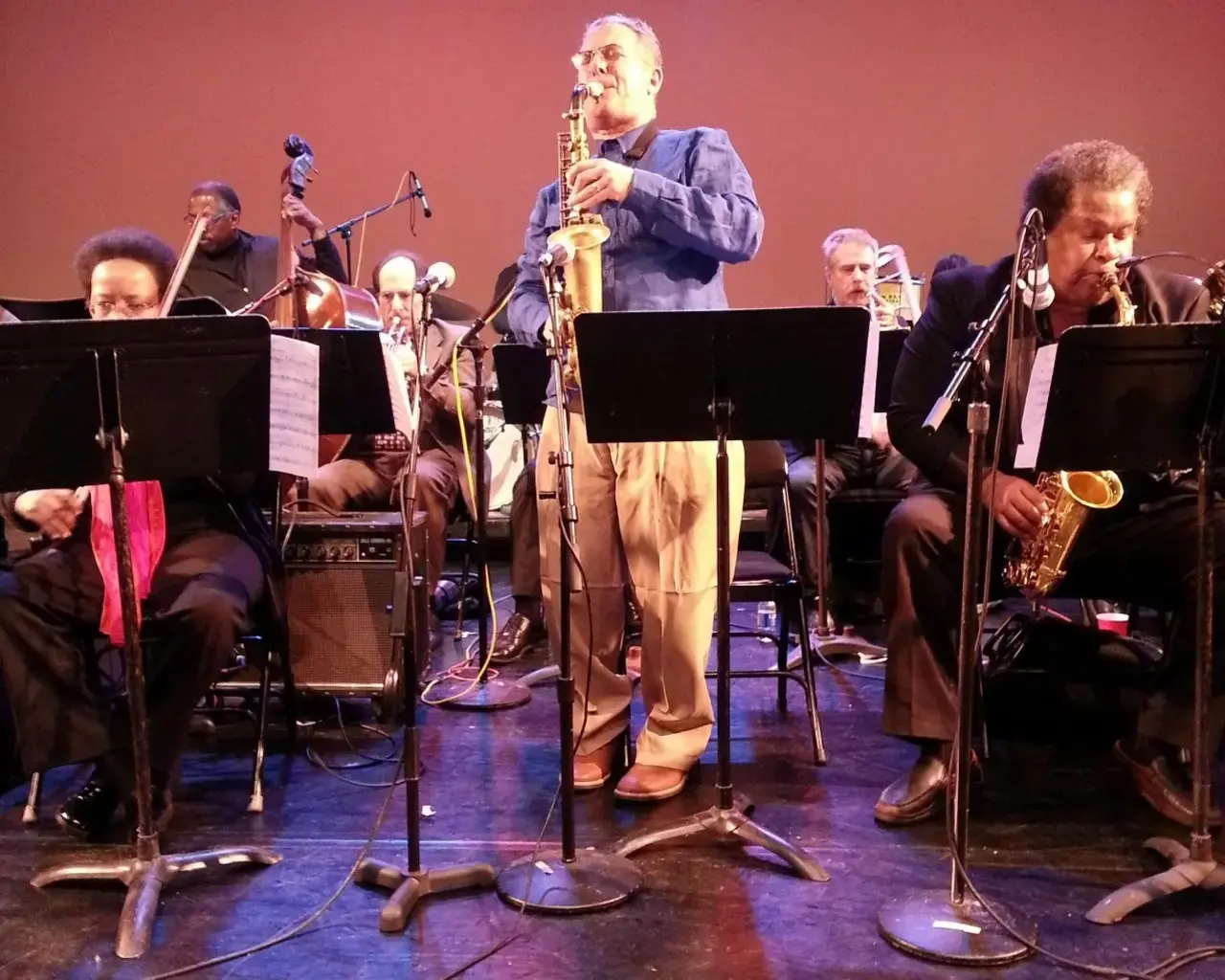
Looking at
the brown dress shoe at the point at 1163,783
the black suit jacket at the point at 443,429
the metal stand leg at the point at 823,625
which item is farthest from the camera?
the black suit jacket at the point at 443,429

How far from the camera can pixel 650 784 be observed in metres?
2.95

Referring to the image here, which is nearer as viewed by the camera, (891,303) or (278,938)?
(278,938)

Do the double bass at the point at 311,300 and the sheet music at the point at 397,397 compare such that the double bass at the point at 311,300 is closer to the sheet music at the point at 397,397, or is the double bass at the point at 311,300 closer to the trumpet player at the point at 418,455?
the trumpet player at the point at 418,455

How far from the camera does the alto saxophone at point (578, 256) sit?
2822 millimetres

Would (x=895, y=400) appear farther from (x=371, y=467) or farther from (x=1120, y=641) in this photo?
(x=371, y=467)

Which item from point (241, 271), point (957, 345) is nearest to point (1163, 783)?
point (957, 345)

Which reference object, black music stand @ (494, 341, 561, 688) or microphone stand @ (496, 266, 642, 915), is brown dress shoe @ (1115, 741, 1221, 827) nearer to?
microphone stand @ (496, 266, 642, 915)

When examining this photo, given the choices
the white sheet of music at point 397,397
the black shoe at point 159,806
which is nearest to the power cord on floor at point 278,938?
the black shoe at point 159,806

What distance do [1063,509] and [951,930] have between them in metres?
1.09

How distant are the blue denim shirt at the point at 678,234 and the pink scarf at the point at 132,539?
1.05 metres

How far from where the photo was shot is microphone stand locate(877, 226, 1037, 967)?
2084 mm

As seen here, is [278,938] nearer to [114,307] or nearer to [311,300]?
[114,307]

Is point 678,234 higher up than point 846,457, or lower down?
higher up

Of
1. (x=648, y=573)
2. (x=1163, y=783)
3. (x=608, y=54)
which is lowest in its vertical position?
(x=1163, y=783)
